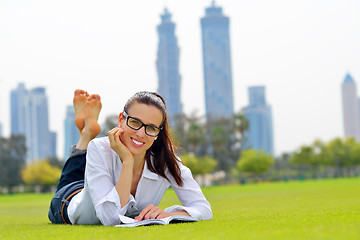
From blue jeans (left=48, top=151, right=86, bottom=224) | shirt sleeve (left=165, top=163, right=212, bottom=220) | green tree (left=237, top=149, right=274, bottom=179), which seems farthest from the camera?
green tree (left=237, top=149, right=274, bottom=179)

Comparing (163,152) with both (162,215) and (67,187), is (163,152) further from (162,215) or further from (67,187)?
(67,187)

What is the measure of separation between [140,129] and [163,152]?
1.64ft

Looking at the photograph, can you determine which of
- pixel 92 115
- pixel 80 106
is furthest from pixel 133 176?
pixel 80 106

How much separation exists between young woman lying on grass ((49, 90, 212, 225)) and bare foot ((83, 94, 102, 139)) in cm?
80

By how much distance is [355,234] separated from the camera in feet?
8.75

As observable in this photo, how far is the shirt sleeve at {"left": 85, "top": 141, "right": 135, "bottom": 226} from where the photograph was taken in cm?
411

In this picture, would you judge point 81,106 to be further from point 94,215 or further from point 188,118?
point 188,118

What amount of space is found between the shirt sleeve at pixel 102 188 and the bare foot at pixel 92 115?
4.01 feet

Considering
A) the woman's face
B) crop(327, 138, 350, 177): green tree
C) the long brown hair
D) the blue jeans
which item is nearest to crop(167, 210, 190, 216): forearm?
the long brown hair

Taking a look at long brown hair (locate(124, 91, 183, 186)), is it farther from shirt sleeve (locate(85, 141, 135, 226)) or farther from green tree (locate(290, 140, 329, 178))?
green tree (locate(290, 140, 329, 178))

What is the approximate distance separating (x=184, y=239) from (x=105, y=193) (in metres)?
1.47

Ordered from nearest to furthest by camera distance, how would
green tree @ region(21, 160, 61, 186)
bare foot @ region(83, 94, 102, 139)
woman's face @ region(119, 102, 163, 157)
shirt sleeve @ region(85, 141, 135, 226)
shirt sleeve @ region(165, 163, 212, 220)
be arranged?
shirt sleeve @ region(85, 141, 135, 226) → woman's face @ region(119, 102, 163, 157) → shirt sleeve @ region(165, 163, 212, 220) → bare foot @ region(83, 94, 102, 139) → green tree @ region(21, 160, 61, 186)

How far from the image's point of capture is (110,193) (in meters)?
4.11

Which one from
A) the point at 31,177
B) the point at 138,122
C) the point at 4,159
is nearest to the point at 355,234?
the point at 138,122
